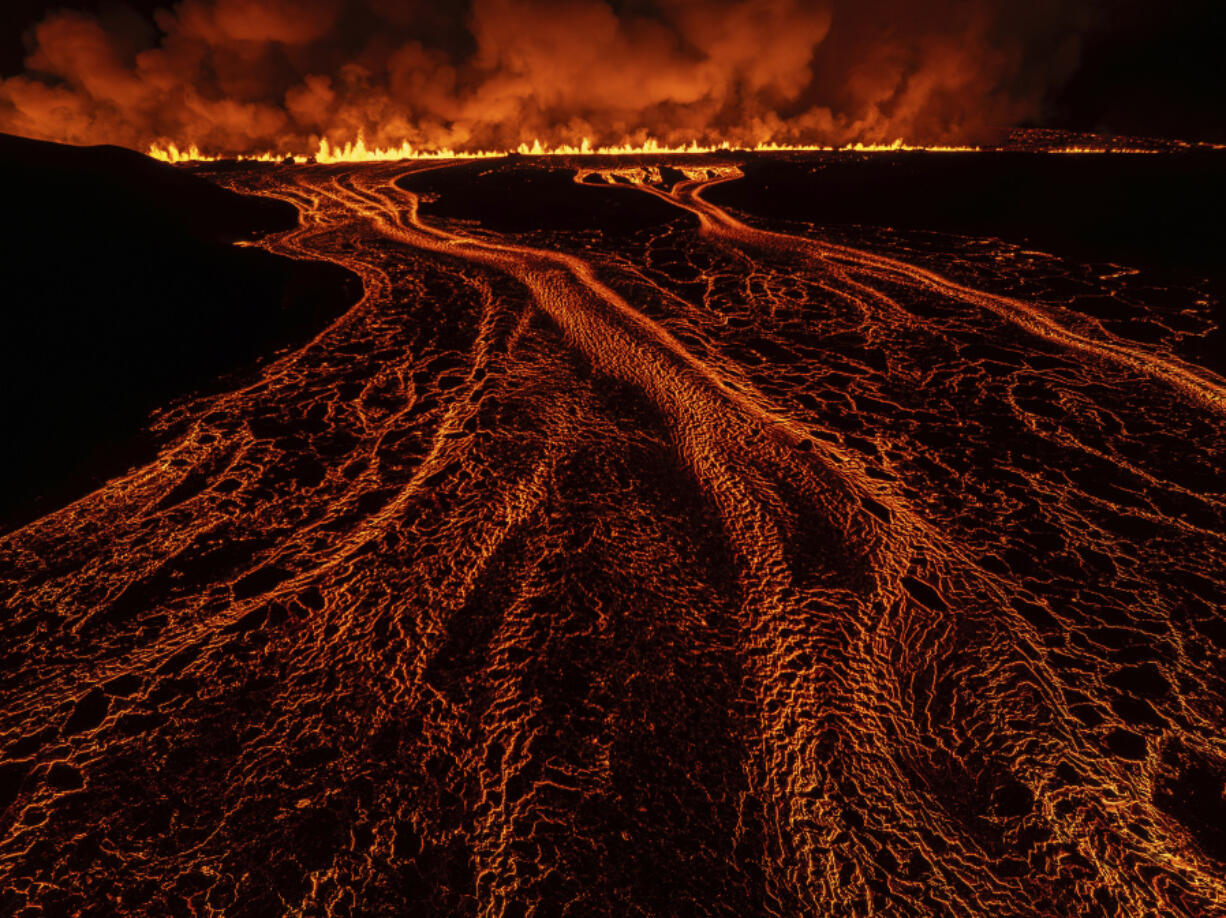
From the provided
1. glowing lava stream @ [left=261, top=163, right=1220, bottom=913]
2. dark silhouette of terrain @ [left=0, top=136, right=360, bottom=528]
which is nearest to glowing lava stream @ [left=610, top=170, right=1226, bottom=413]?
glowing lava stream @ [left=261, top=163, right=1220, bottom=913]

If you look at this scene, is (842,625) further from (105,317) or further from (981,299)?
(105,317)

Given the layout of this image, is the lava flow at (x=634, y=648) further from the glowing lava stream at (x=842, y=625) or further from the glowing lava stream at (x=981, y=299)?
the glowing lava stream at (x=981, y=299)

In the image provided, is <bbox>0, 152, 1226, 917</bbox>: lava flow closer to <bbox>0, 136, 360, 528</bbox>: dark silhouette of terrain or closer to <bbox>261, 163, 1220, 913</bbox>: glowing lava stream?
<bbox>261, 163, 1220, 913</bbox>: glowing lava stream

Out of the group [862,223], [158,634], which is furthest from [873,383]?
[862,223]

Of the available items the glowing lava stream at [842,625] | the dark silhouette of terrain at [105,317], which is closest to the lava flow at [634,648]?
the glowing lava stream at [842,625]

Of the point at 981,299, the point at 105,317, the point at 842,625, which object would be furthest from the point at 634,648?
the point at 981,299

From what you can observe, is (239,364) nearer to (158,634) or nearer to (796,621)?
(158,634)
